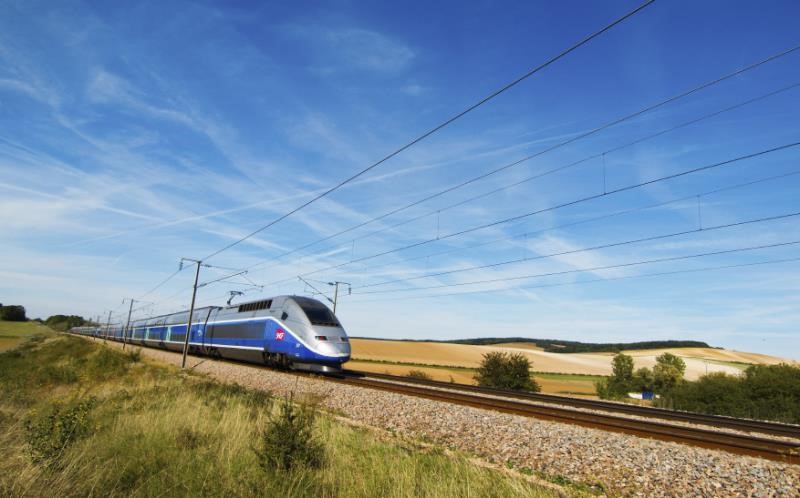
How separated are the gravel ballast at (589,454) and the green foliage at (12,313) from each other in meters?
222

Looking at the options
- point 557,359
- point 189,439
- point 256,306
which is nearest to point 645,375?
point 557,359

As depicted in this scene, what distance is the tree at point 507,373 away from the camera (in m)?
33.7

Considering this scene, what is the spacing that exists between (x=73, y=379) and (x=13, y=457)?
25887mm

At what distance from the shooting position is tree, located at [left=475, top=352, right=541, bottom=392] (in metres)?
33.7

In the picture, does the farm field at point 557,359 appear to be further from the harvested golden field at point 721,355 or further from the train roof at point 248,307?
the train roof at point 248,307

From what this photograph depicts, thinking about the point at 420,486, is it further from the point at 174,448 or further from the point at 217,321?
the point at 217,321

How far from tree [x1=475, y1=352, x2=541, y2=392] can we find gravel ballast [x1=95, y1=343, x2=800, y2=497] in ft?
73.1

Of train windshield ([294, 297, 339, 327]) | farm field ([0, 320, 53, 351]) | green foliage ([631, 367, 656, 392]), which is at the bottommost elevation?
farm field ([0, 320, 53, 351])

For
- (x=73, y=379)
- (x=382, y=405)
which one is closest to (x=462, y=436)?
(x=382, y=405)

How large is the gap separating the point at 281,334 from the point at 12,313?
215 meters

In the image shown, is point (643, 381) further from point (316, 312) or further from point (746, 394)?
point (316, 312)

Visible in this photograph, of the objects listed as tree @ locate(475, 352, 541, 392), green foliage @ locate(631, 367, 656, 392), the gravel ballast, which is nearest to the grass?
the gravel ballast

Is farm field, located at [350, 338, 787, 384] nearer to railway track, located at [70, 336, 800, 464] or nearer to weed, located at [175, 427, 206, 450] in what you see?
railway track, located at [70, 336, 800, 464]

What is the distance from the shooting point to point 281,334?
2319 cm
